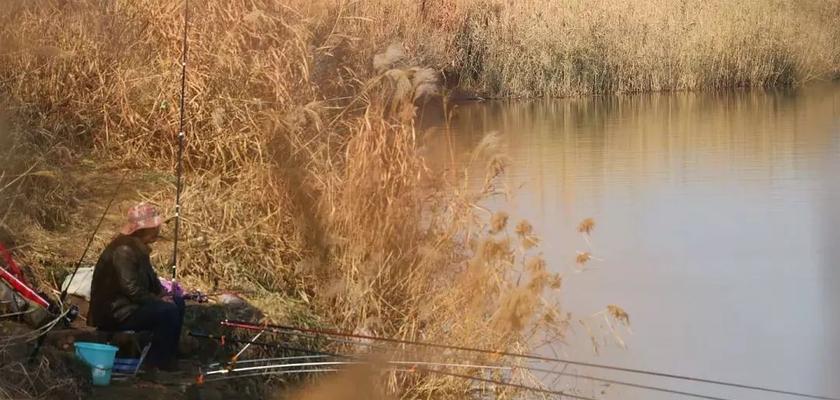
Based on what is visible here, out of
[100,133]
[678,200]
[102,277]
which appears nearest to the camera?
[102,277]

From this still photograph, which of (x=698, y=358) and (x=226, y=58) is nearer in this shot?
(x=698, y=358)

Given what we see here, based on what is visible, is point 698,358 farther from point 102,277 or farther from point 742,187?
point 742,187

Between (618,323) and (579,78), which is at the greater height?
(618,323)

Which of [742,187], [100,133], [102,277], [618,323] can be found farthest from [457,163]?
[742,187]

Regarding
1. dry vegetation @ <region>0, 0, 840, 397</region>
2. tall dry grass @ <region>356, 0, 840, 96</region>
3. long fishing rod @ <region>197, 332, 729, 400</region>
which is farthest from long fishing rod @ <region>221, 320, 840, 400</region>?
tall dry grass @ <region>356, 0, 840, 96</region>

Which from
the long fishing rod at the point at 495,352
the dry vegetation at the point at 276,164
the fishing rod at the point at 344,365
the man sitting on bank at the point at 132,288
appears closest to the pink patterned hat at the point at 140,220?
the man sitting on bank at the point at 132,288

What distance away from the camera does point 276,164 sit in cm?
899

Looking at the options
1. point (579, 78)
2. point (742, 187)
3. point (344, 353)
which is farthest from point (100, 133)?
point (579, 78)

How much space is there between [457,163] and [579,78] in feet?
55.4

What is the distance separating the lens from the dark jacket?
21.1 ft

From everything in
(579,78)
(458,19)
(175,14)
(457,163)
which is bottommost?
(579,78)

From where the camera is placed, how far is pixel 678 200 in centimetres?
1381

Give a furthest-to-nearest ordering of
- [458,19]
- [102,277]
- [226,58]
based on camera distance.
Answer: [458,19], [226,58], [102,277]

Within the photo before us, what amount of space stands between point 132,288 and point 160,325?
0.79 ft
